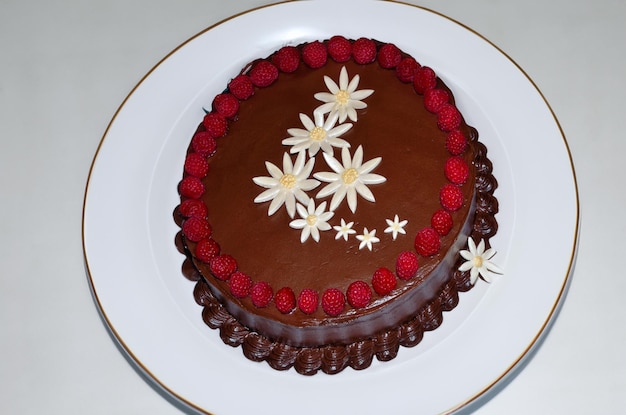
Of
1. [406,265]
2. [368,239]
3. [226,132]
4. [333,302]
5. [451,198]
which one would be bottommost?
[333,302]

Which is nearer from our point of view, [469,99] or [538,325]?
[538,325]

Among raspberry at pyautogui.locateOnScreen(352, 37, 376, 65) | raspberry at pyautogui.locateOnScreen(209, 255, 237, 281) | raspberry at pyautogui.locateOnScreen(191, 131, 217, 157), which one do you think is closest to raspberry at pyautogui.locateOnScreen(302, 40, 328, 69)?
raspberry at pyautogui.locateOnScreen(352, 37, 376, 65)

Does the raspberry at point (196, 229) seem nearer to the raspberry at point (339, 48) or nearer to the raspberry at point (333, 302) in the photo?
the raspberry at point (333, 302)

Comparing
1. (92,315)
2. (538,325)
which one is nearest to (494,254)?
(538,325)

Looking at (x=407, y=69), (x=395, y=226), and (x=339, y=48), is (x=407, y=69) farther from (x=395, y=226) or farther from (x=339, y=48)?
(x=395, y=226)

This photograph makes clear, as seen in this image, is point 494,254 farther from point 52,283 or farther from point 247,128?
point 52,283

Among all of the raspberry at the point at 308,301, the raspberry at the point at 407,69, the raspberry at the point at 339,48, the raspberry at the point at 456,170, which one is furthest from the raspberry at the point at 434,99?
the raspberry at the point at 308,301

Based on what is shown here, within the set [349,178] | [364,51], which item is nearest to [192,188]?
[349,178]
